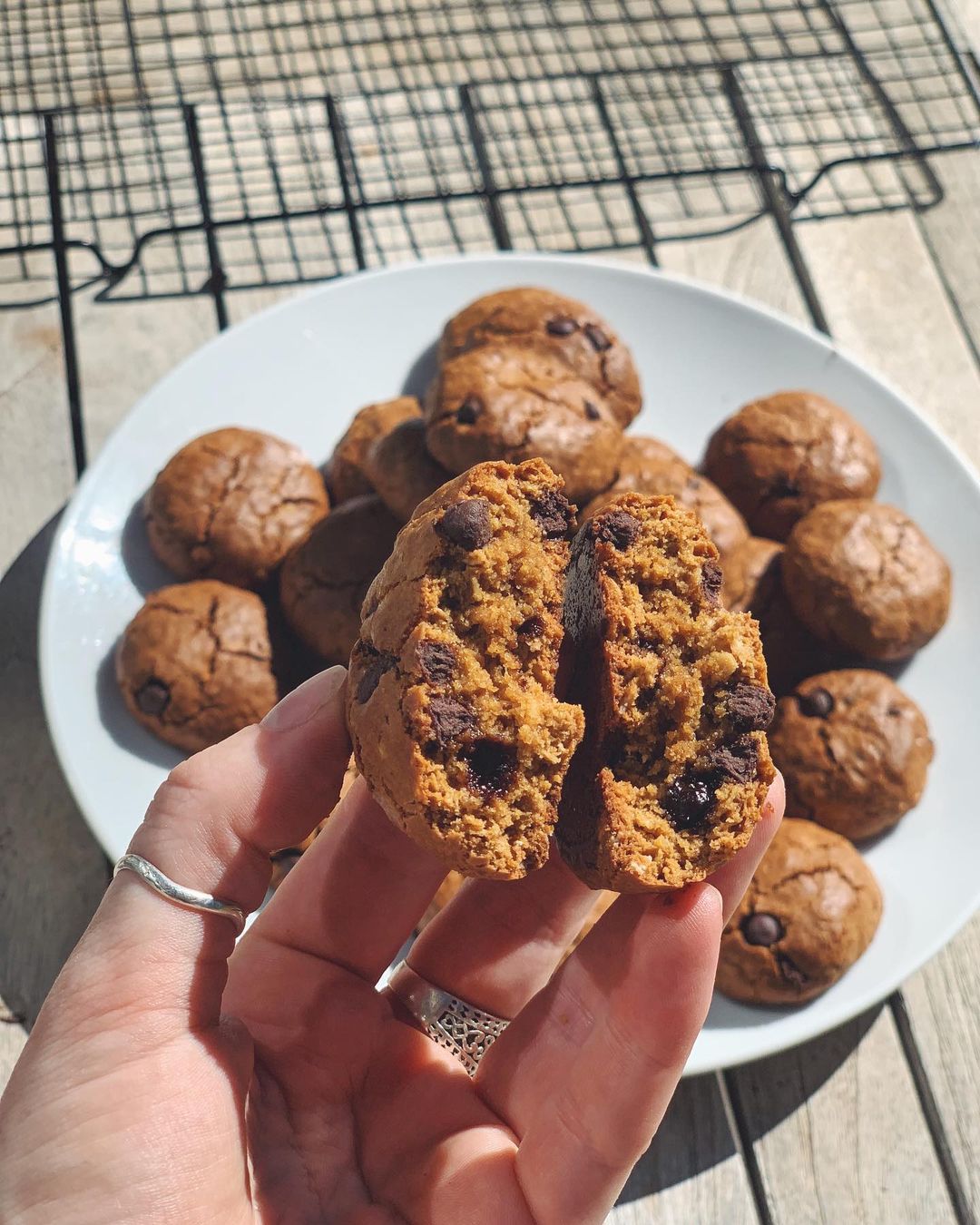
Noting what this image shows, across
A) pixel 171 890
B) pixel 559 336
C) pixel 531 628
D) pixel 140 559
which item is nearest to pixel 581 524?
pixel 531 628

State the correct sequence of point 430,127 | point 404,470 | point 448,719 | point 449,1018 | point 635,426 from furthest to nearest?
point 430,127, point 635,426, point 404,470, point 449,1018, point 448,719

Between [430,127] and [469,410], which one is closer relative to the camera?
[469,410]

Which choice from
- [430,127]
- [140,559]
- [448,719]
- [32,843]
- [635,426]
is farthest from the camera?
[430,127]

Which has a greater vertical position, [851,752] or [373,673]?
[373,673]

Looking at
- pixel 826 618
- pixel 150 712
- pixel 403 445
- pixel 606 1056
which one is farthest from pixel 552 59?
pixel 606 1056

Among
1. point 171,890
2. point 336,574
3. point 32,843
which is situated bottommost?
point 32,843

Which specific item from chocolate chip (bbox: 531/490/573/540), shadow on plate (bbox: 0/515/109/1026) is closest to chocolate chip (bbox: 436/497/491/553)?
chocolate chip (bbox: 531/490/573/540)

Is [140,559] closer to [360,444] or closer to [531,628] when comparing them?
[360,444]
